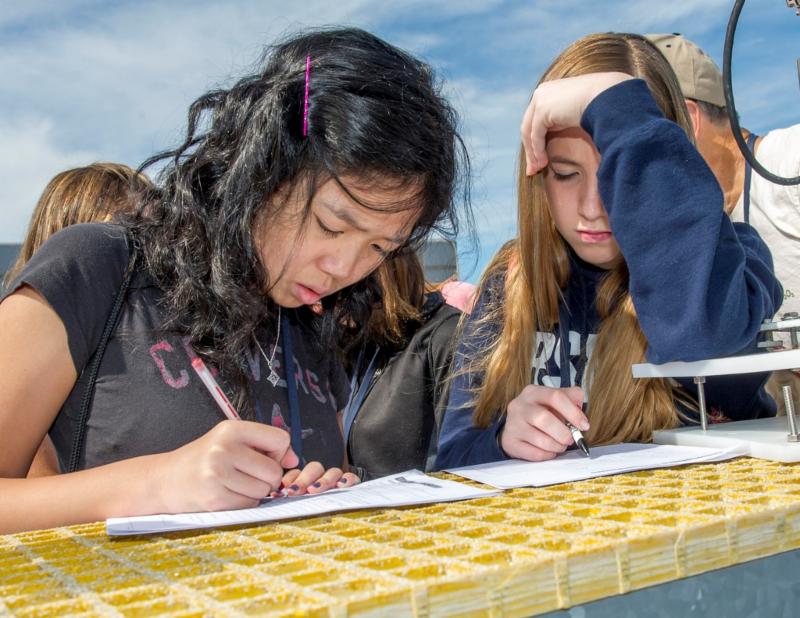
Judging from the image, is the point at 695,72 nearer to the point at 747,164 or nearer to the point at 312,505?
the point at 747,164

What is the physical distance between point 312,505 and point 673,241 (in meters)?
0.63

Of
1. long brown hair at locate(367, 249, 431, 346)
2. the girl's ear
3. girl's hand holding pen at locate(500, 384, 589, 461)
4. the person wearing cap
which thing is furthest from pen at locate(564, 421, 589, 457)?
the girl's ear

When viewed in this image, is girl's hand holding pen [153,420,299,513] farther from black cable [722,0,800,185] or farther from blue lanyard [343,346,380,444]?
blue lanyard [343,346,380,444]

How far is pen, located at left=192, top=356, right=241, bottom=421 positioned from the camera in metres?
0.95

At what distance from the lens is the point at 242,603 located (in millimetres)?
342

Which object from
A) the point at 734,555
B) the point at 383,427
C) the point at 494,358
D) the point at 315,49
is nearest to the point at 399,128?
the point at 315,49

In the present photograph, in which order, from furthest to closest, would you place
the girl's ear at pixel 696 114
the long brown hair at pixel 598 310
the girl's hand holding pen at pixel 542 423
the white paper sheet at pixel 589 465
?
1. the girl's ear at pixel 696 114
2. the long brown hair at pixel 598 310
3. the girl's hand holding pen at pixel 542 423
4. the white paper sheet at pixel 589 465

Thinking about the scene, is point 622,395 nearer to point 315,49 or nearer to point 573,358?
point 573,358

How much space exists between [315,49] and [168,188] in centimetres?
31

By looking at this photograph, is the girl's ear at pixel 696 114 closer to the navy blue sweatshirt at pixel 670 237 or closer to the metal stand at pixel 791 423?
the navy blue sweatshirt at pixel 670 237

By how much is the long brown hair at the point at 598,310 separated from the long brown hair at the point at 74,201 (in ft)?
3.21

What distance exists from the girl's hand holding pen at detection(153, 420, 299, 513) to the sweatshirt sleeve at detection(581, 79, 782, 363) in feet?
1.82

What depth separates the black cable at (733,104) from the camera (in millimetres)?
1001

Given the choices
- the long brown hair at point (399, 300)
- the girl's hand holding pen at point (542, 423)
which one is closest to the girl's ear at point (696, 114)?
the long brown hair at point (399, 300)
